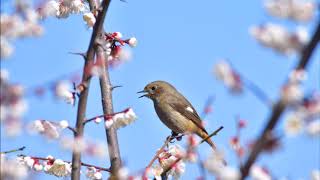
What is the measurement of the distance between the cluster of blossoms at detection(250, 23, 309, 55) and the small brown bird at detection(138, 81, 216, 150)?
341 inches

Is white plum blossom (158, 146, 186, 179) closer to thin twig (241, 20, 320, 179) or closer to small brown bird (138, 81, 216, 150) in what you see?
thin twig (241, 20, 320, 179)

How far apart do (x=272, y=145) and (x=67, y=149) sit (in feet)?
4.63

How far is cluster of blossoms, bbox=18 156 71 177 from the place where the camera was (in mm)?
5102

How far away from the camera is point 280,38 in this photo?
2289 mm

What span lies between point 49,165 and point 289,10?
348 cm

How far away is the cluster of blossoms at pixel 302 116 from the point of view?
87.1 inches

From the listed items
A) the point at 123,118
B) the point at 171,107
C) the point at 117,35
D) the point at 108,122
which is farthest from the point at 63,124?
the point at 171,107

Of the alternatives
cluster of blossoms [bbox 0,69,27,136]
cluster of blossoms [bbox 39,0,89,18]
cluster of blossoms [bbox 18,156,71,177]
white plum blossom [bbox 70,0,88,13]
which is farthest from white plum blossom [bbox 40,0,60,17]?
cluster of blossoms [bbox 0,69,27,136]

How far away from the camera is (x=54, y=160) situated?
5.37 meters

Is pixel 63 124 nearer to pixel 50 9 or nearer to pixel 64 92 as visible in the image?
pixel 64 92

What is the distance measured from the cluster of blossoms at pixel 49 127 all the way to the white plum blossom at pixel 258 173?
55.0 inches

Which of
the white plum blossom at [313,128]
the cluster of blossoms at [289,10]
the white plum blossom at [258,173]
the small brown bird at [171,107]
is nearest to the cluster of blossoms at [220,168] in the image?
the white plum blossom at [258,173]

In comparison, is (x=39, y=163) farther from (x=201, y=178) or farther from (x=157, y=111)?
(x=157, y=111)

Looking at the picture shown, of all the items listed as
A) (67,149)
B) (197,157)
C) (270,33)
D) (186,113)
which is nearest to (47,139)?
(67,149)
